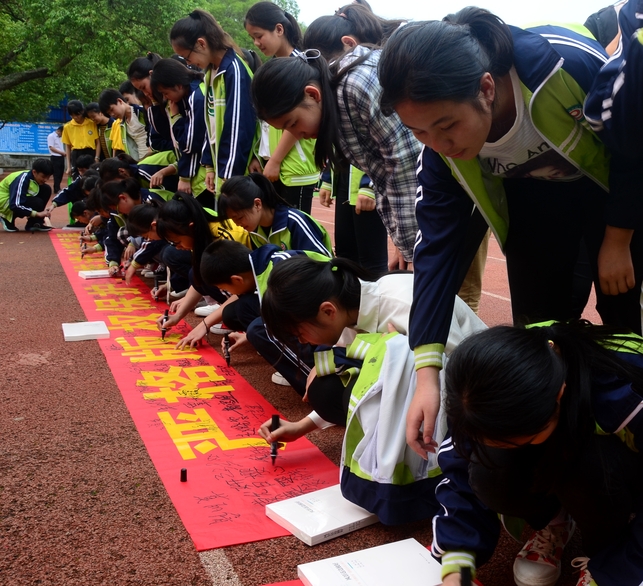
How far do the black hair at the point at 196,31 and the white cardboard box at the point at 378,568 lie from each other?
3105 millimetres

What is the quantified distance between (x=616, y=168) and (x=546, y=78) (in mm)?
262

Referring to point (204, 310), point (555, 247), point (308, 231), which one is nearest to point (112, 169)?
point (204, 310)

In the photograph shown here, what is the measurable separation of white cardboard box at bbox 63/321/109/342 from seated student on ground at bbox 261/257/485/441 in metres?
1.83

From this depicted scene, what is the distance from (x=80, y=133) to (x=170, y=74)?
5400 millimetres

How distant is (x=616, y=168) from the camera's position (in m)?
1.47

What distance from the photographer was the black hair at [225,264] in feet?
9.80

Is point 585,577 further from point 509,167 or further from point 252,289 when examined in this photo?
point 252,289

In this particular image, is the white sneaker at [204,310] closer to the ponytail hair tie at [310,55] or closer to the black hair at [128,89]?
the ponytail hair tie at [310,55]

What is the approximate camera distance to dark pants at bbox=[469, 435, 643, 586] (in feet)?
4.43

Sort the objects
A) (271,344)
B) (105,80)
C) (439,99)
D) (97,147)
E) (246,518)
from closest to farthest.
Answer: (439,99) → (246,518) → (271,344) → (97,147) → (105,80)

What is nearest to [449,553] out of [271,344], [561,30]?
[561,30]

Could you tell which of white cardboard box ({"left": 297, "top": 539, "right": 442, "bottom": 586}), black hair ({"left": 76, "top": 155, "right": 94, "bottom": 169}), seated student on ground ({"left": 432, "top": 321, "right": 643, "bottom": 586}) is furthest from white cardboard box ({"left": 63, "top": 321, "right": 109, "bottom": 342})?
black hair ({"left": 76, "top": 155, "right": 94, "bottom": 169})

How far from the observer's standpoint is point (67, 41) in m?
14.5

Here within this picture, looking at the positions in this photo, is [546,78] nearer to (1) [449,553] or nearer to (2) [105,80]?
(1) [449,553]
